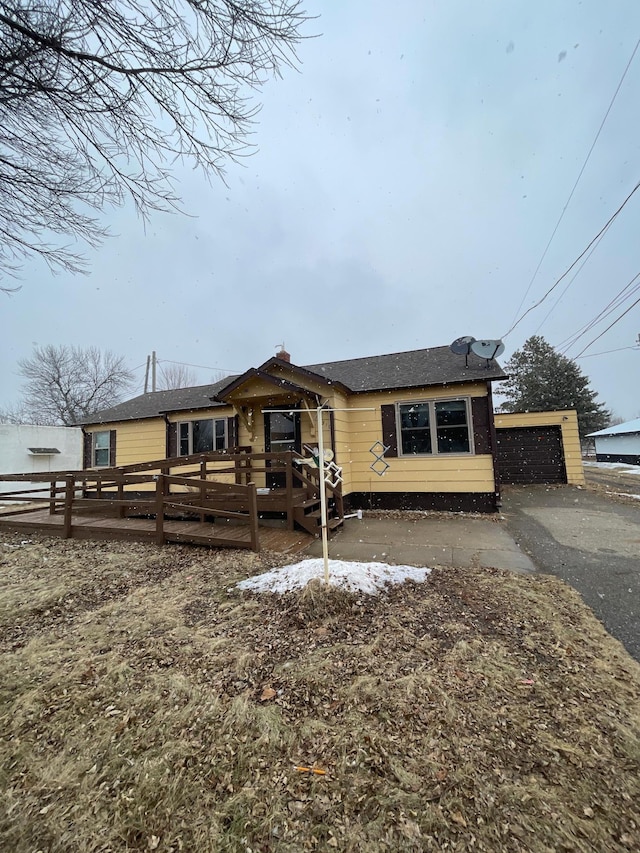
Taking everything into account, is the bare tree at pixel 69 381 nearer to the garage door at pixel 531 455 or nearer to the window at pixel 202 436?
the window at pixel 202 436

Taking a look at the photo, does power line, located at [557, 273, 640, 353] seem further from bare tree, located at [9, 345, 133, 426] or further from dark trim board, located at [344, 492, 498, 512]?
bare tree, located at [9, 345, 133, 426]

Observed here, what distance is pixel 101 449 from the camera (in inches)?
481

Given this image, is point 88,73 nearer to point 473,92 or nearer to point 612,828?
point 612,828

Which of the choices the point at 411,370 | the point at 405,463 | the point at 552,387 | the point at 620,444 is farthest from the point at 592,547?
the point at 552,387

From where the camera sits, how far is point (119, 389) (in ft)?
95.0

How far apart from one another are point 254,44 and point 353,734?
5.07 m

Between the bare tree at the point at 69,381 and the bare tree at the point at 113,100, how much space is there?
26954mm

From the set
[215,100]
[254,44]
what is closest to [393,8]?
[254,44]

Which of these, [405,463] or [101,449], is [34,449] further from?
[405,463]

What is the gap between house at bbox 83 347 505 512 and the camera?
8.23 metres

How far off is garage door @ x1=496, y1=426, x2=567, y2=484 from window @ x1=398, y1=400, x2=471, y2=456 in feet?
20.7

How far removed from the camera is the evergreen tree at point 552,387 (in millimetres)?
29844

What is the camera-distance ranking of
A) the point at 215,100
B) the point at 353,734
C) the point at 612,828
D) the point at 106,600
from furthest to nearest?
1. the point at 106,600
2. the point at 215,100
3. the point at 353,734
4. the point at 612,828

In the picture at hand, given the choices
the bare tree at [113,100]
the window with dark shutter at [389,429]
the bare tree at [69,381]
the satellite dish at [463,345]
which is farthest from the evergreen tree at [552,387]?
the bare tree at [69,381]
